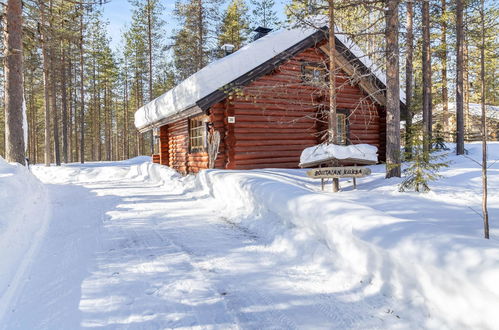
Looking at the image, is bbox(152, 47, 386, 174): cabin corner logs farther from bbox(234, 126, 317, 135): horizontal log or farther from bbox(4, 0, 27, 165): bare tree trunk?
bbox(4, 0, 27, 165): bare tree trunk

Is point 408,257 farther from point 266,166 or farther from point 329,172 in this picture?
point 266,166

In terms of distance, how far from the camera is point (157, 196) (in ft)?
27.2

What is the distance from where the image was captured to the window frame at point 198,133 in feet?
36.7

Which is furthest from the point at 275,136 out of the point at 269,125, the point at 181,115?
the point at 181,115

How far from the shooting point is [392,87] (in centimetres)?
833

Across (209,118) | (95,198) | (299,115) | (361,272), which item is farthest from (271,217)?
(299,115)

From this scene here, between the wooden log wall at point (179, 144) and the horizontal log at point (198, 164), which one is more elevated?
the wooden log wall at point (179, 144)

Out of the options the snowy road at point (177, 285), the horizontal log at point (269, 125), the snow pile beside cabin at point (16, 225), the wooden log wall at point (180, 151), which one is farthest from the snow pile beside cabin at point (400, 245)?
the wooden log wall at point (180, 151)

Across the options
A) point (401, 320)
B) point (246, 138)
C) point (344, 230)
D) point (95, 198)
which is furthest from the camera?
point (246, 138)

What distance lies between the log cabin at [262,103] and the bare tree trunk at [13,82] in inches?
189

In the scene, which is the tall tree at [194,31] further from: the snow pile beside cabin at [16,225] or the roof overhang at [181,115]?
the snow pile beside cabin at [16,225]

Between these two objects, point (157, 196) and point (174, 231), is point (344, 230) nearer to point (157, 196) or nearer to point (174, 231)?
point (174, 231)

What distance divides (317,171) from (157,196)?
4389 mm

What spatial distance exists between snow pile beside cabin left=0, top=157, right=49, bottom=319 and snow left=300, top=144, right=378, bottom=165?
229 inches
